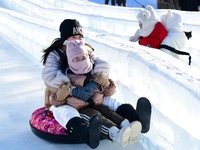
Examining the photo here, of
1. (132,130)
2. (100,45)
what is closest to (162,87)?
(132,130)

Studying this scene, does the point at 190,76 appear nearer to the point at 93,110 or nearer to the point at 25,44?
the point at 93,110

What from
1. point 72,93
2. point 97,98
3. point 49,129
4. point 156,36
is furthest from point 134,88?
point 156,36

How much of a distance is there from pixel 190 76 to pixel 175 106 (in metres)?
0.27

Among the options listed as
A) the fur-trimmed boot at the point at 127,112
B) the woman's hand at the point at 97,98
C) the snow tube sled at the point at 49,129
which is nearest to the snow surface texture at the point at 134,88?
the snow tube sled at the point at 49,129

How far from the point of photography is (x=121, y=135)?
247 cm

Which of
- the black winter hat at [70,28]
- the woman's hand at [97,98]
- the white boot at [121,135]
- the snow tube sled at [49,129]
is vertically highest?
the black winter hat at [70,28]

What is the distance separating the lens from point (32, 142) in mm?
2914

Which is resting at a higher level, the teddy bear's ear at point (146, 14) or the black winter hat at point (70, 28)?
the black winter hat at point (70, 28)

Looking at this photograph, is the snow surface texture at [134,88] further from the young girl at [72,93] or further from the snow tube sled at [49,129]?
the young girl at [72,93]

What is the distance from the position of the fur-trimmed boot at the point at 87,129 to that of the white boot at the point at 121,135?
11cm

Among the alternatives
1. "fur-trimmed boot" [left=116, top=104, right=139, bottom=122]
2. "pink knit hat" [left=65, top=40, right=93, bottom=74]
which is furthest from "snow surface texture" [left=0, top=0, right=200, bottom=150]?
"pink knit hat" [left=65, top=40, right=93, bottom=74]

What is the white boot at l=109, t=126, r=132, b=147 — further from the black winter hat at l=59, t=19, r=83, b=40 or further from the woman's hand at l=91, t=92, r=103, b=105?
the black winter hat at l=59, t=19, r=83, b=40

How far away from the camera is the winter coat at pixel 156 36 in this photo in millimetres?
4648

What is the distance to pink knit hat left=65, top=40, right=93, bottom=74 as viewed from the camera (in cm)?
288
